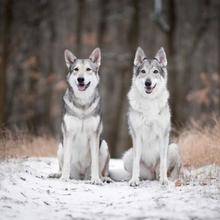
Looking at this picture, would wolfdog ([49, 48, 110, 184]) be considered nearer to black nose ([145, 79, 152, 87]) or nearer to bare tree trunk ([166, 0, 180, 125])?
black nose ([145, 79, 152, 87])

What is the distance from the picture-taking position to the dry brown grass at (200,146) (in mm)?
8203

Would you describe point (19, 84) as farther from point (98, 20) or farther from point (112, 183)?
point (112, 183)

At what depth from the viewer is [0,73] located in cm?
1453

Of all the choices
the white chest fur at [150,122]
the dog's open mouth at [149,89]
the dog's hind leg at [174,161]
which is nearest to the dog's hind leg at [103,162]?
the white chest fur at [150,122]

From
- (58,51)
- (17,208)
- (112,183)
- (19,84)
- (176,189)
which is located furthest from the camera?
(58,51)

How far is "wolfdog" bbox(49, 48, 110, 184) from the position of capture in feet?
24.4

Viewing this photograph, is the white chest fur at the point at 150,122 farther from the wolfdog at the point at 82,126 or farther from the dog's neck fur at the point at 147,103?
the wolfdog at the point at 82,126

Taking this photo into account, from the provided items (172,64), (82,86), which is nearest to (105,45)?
(172,64)

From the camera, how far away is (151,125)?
7367mm

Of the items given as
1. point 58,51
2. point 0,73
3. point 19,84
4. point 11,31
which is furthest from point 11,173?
point 58,51

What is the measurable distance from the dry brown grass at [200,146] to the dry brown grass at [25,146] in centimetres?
272

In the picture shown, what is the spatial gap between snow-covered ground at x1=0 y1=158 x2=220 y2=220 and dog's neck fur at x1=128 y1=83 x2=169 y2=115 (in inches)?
41.2

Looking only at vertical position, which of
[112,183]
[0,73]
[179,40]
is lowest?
[112,183]

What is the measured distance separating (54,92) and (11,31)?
4190 mm
